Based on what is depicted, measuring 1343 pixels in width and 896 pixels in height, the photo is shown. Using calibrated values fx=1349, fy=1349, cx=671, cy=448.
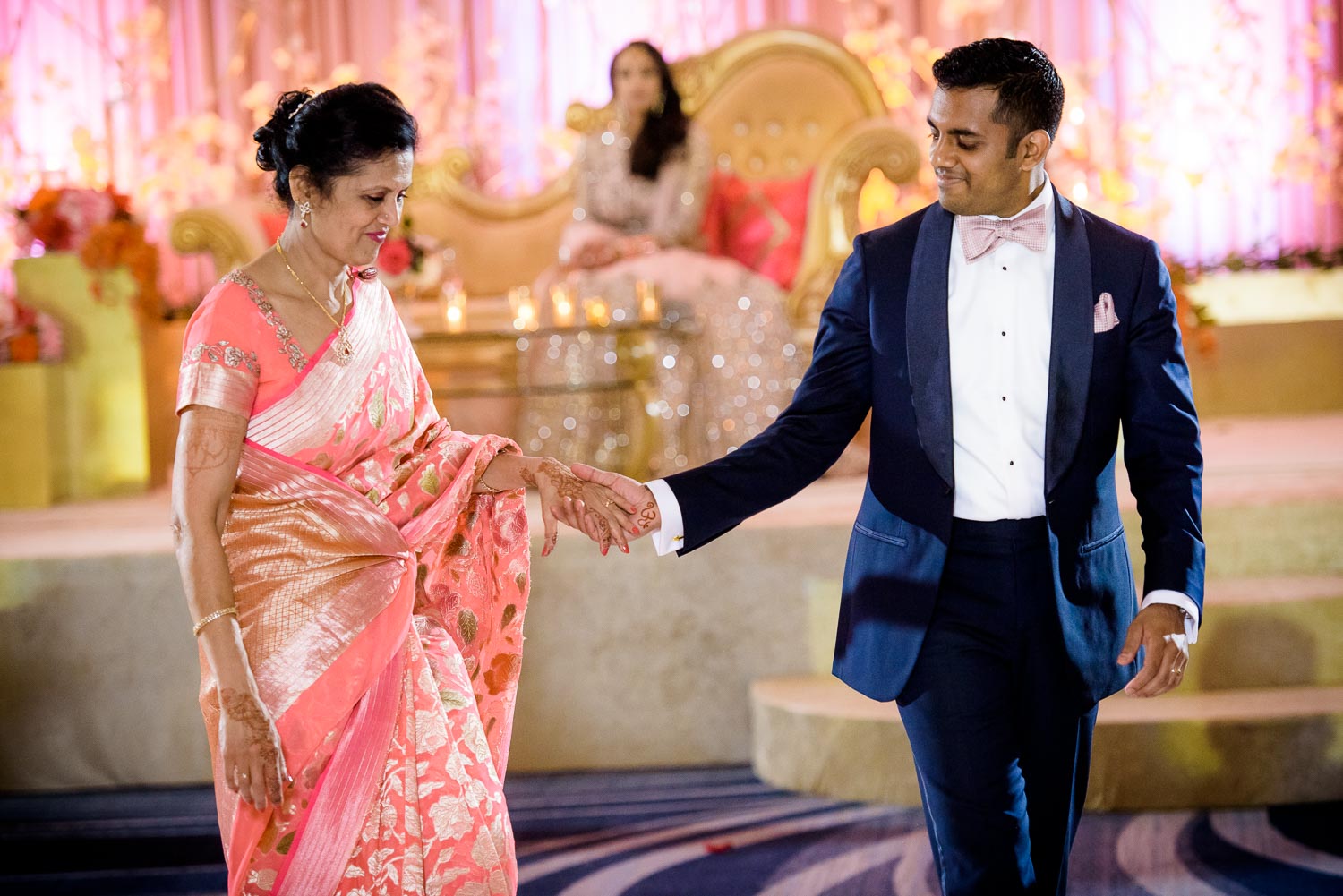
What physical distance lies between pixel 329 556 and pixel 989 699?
953 mm

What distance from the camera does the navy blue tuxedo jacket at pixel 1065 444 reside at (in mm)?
1888

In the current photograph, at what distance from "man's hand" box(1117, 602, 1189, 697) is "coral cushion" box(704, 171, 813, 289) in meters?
4.17

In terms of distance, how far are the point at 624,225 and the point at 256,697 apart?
4.07m

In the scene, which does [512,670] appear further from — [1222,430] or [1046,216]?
[1222,430]

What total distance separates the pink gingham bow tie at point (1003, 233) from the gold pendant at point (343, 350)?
2.95ft

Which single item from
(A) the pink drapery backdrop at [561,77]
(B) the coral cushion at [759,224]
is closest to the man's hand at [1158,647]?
(B) the coral cushion at [759,224]

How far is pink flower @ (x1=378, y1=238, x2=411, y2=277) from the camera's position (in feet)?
16.0

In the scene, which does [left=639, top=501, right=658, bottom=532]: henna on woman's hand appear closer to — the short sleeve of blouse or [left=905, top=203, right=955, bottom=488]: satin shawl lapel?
[left=905, top=203, right=955, bottom=488]: satin shawl lapel

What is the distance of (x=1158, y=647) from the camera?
1.81 meters

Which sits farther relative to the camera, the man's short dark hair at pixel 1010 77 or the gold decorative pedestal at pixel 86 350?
the gold decorative pedestal at pixel 86 350

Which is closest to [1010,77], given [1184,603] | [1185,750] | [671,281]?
[1184,603]

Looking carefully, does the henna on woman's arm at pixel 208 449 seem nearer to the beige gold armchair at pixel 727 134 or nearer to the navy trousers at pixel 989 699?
the navy trousers at pixel 989 699

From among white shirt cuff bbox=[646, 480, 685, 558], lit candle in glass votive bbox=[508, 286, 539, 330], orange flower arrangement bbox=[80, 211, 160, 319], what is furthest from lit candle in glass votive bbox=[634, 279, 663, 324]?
white shirt cuff bbox=[646, 480, 685, 558]

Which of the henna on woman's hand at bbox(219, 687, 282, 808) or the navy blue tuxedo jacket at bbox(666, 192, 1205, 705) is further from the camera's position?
the navy blue tuxedo jacket at bbox(666, 192, 1205, 705)
